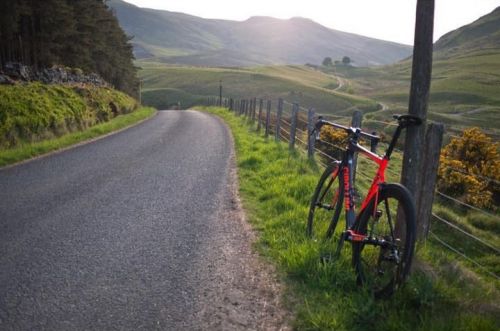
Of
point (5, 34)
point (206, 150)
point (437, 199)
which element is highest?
point (5, 34)

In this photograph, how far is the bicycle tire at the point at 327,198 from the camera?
16.3 ft

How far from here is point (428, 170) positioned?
4715 millimetres

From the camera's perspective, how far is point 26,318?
11.2 feet

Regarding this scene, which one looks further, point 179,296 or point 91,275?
point 91,275

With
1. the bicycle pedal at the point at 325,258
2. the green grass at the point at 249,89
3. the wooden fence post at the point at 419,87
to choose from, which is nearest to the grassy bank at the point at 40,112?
the bicycle pedal at the point at 325,258

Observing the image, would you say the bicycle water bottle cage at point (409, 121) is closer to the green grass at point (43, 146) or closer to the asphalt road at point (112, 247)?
the asphalt road at point (112, 247)

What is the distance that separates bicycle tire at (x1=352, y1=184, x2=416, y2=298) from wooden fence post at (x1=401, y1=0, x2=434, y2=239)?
1.31 feet

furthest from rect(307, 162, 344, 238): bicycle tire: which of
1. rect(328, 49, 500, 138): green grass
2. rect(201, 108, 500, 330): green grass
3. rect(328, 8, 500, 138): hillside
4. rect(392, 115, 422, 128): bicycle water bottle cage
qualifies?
rect(328, 8, 500, 138): hillside

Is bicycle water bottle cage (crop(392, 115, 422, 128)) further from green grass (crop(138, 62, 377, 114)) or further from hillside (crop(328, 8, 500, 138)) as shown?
green grass (crop(138, 62, 377, 114))

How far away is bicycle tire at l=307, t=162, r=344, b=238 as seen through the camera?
4977mm

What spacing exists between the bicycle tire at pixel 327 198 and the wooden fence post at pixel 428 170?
1.01m

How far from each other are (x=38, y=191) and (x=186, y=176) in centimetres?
326

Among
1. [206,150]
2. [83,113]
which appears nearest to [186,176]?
[206,150]

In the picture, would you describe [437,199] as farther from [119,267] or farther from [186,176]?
[119,267]
